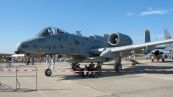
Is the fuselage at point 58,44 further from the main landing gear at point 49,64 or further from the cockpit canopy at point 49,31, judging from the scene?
the main landing gear at point 49,64

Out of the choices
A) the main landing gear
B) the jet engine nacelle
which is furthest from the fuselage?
the jet engine nacelle

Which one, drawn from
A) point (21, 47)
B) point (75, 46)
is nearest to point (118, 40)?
point (75, 46)

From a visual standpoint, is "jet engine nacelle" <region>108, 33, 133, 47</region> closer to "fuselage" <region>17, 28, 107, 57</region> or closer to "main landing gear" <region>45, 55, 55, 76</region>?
"fuselage" <region>17, 28, 107, 57</region>

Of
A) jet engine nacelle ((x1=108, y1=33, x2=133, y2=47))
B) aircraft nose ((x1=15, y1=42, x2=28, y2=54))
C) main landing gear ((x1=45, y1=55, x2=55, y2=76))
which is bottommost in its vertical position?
main landing gear ((x1=45, y1=55, x2=55, y2=76))

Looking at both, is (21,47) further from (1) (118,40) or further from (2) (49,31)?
(1) (118,40)

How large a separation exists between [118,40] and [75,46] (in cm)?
526

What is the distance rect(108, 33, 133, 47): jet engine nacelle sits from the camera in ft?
80.3

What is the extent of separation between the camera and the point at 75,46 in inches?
810

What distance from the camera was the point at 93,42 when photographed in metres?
23.1

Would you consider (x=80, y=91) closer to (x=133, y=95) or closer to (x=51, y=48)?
(x=133, y=95)

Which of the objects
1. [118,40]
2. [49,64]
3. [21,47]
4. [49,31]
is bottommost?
[49,64]

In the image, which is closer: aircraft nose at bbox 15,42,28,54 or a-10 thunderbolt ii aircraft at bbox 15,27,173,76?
aircraft nose at bbox 15,42,28,54

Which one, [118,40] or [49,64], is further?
[118,40]

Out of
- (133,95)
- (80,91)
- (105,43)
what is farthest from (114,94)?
(105,43)
